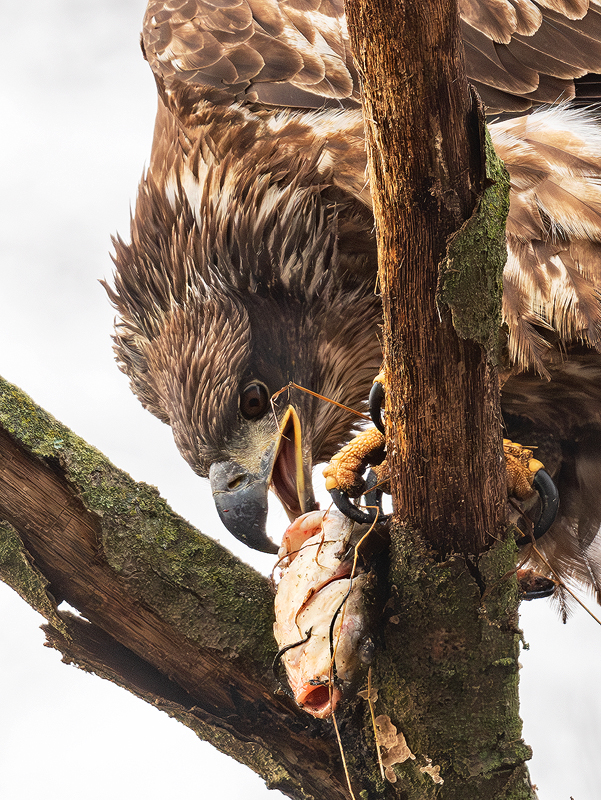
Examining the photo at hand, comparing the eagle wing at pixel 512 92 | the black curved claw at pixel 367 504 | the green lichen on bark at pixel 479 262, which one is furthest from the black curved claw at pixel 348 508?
the eagle wing at pixel 512 92

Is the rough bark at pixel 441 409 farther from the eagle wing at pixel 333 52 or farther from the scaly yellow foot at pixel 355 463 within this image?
the eagle wing at pixel 333 52

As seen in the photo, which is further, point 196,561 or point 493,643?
point 196,561

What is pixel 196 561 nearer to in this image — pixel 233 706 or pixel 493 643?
pixel 233 706

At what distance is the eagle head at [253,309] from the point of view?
7.13ft

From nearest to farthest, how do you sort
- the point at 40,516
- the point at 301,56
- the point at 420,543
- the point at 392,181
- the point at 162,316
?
the point at 392,181, the point at 420,543, the point at 40,516, the point at 301,56, the point at 162,316

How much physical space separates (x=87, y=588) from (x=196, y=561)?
250 mm

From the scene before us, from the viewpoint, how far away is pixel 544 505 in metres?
1.64

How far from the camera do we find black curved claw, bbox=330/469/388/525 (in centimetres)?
148

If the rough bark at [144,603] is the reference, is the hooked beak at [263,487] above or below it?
above

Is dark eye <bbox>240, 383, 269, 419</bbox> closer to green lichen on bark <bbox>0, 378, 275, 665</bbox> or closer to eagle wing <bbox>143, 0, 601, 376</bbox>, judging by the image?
green lichen on bark <bbox>0, 378, 275, 665</bbox>

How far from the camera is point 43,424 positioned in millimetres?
1731

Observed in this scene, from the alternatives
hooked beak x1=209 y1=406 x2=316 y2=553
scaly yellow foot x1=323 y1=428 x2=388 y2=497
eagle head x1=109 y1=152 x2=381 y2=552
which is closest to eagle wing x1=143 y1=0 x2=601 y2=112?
eagle head x1=109 y1=152 x2=381 y2=552

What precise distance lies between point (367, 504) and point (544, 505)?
0.39m

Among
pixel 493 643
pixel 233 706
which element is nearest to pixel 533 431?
pixel 493 643
